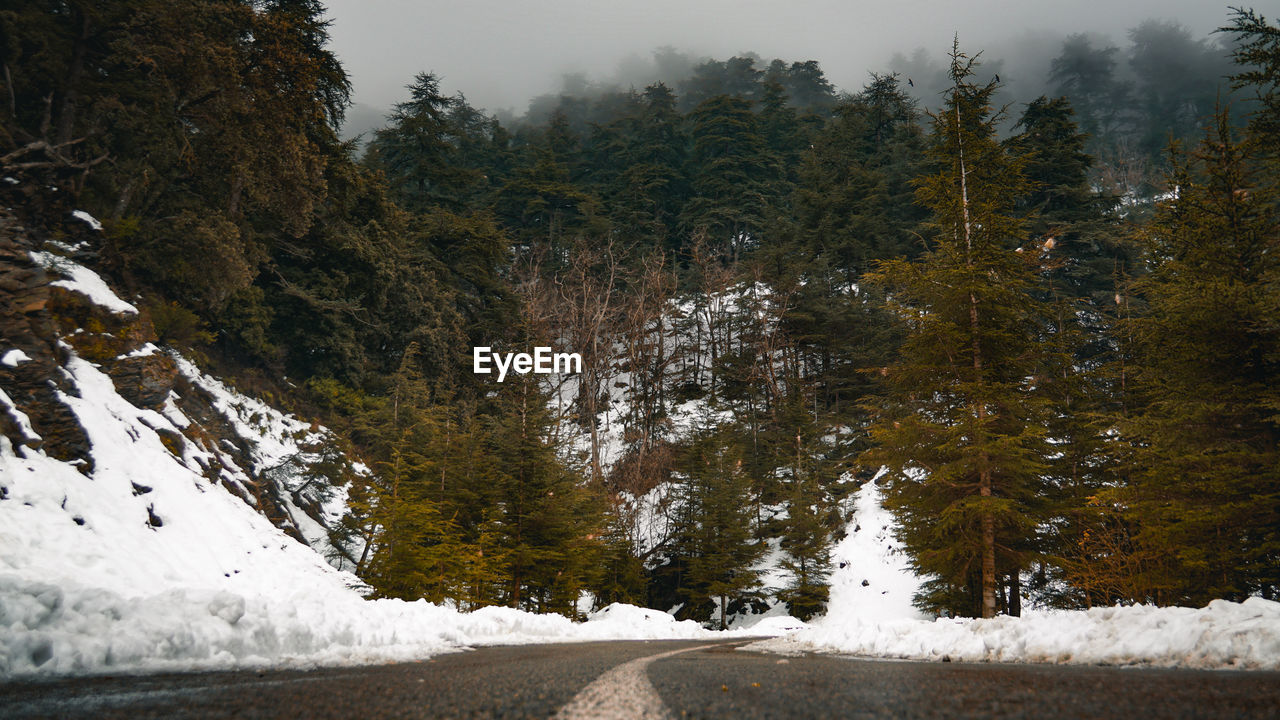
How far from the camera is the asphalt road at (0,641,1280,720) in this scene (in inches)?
99.0

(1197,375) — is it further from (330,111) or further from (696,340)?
(696,340)

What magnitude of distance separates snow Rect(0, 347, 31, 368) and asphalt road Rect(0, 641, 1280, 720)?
9235mm

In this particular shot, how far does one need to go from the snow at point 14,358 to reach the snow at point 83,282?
3036 millimetres

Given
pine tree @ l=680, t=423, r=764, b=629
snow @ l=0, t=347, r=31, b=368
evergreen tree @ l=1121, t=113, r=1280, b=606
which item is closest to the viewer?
snow @ l=0, t=347, r=31, b=368

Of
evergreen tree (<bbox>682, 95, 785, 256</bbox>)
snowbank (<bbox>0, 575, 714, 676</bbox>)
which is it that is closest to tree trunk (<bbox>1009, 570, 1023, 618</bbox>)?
snowbank (<bbox>0, 575, 714, 676</bbox>)

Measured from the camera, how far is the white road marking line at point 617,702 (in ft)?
8.45

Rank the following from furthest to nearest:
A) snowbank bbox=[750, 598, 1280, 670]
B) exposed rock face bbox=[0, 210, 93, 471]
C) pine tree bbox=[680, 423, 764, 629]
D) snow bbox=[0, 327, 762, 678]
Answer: pine tree bbox=[680, 423, 764, 629] → exposed rock face bbox=[0, 210, 93, 471] → snowbank bbox=[750, 598, 1280, 670] → snow bbox=[0, 327, 762, 678]

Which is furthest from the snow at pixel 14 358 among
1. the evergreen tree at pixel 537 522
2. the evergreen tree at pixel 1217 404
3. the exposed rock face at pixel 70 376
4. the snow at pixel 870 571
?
the snow at pixel 870 571

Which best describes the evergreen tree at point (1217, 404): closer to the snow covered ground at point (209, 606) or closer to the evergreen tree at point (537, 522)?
the snow covered ground at point (209, 606)

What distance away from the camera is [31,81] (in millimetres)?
15000

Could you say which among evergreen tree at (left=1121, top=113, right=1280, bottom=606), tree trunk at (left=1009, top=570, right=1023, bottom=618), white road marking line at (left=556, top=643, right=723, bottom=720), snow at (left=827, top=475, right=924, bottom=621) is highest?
evergreen tree at (left=1121, top=113, right=1280, bottom=606)

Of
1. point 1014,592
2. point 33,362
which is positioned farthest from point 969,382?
point 33,362

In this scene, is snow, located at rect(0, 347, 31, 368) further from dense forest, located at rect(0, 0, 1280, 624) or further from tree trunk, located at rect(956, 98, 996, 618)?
tree trunk, located at rect(956, 98, 996, 618)

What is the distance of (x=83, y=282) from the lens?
40.4 ft
